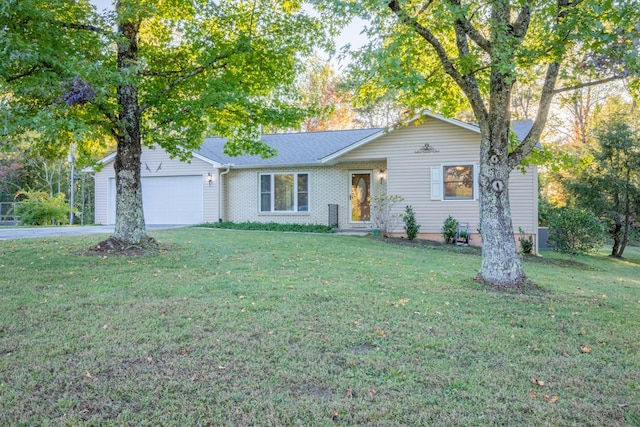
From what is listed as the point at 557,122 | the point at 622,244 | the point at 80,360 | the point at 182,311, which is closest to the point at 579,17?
the point at 182,311

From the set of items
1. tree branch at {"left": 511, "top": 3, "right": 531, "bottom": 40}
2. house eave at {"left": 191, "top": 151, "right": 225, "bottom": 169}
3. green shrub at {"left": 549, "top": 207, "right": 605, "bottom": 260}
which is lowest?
green shrub at {"left": 549, "top": 207, "right": 605, "bottom": 260}

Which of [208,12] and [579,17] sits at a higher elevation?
[208,12]

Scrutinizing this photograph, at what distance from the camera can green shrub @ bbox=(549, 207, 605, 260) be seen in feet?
37.6

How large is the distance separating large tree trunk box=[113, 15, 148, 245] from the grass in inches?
72.0

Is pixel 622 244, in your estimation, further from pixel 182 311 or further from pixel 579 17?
pixel 182 311

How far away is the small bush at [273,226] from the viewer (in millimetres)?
15125

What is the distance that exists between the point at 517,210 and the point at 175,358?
12.2 meters

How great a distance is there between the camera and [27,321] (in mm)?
4066

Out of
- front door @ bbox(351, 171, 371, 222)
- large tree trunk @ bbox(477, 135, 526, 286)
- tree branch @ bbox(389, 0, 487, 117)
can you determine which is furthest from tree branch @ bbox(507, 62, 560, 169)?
front door @ bbox(351, 171, 371, 222)

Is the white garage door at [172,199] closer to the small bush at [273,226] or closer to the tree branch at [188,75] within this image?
the small bush at [273,226]

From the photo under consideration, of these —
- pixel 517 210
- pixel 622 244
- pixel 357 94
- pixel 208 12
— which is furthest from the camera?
pixel 622 244

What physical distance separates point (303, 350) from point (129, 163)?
6.71 m

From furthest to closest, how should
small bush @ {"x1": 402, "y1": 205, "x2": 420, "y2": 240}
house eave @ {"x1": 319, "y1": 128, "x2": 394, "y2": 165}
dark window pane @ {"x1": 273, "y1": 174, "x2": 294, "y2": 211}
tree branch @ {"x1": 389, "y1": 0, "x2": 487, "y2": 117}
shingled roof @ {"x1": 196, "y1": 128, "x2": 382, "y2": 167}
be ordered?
dark window pane @ {"x1": 273, "y1": 174, "x2": 294, "y2": 211}
shingled roof @ {"x1": 196, "y1": 128, "x2": 382, "y2": 167}
house eave @ {"x1": 319, "y1": 128, "x2": 394, "y2": 165}
small bush @ {"x1": 402, "y1": 205, "x2": 420, "y2": 240}
tree branch @ {"x1": 389, "y1": 0, "x2": 487, "y2": 117}

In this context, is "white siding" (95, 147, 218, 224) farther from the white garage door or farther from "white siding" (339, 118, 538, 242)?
"white siding" (339, 118, 538, 242)
